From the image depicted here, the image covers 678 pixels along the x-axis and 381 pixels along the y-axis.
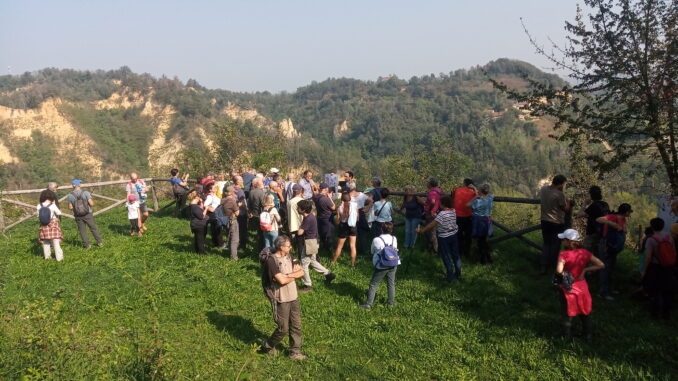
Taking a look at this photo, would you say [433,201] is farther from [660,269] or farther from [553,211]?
[660,269]

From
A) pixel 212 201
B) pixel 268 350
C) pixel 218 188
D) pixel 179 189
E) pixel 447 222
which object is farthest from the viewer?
pixel 179 189

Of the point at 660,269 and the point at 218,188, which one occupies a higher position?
the point at 218,188

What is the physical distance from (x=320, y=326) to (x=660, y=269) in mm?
5475

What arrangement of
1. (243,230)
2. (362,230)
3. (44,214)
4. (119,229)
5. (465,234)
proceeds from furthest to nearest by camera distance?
(119,229)
(243,230)
(362,230)
(44,214)
(465,234)

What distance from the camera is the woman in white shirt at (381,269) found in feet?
23.9

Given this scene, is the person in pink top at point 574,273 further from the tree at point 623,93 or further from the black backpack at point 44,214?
the black backpack at point 44,214

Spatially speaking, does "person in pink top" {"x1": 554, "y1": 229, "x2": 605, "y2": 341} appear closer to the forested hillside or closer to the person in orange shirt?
the person in orange shirt

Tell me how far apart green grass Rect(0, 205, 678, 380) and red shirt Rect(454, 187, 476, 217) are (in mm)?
1134

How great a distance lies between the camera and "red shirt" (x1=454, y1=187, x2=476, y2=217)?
9.14 m

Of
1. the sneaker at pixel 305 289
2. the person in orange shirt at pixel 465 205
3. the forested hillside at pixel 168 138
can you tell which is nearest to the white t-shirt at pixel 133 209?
the sneaker at pixel 305 289

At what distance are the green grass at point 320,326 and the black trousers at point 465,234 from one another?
1.25 feet

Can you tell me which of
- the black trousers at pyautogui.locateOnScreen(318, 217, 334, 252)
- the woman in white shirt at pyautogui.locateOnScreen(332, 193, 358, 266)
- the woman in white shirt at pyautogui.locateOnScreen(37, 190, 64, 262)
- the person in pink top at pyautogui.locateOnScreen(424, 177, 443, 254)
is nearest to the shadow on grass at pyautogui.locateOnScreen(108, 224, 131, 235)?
the woman in white shirt at pyautogui.locateOnScreen(37, 190, 64, 262)

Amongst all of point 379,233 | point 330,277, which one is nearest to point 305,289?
point 330,277

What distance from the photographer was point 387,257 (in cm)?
720
